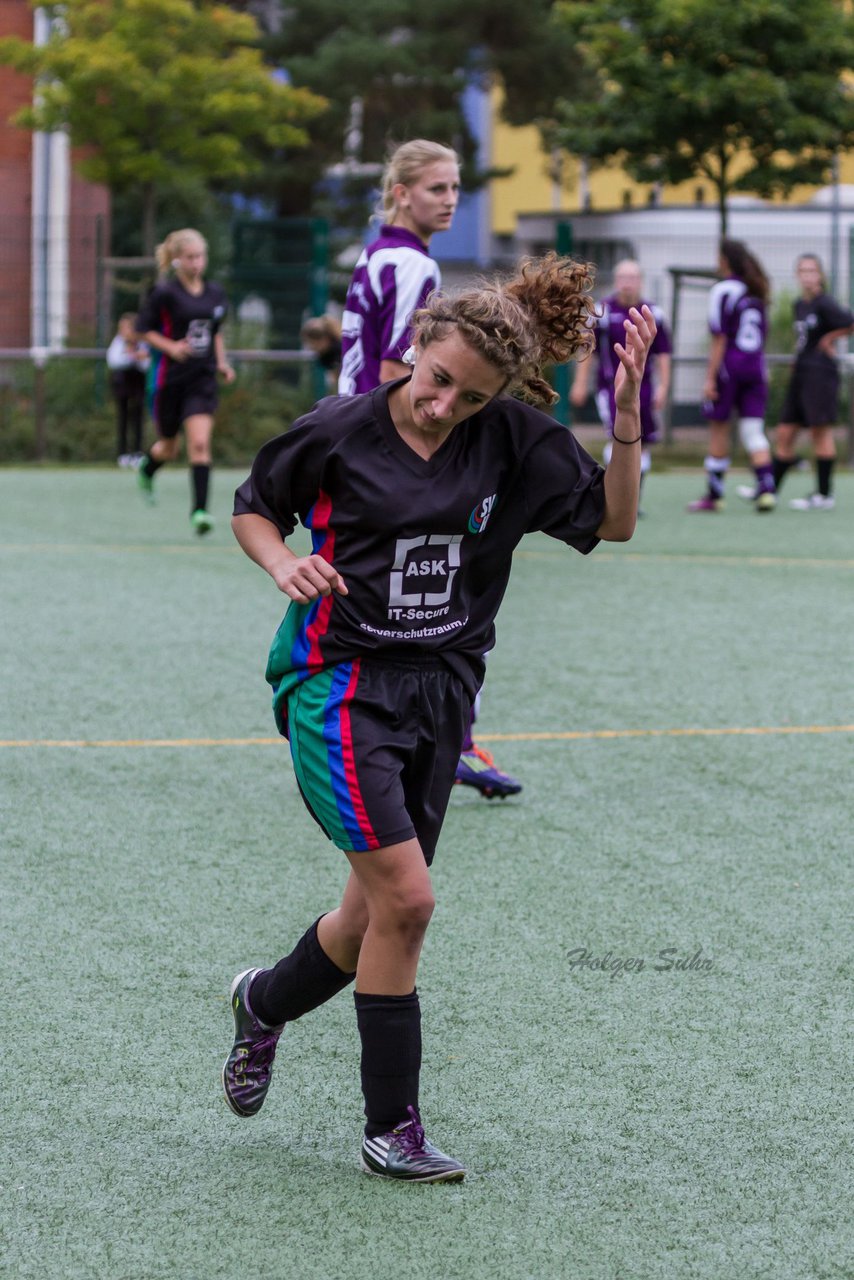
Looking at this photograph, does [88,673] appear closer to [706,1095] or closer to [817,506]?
[706,1095]

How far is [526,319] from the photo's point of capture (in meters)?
3.37

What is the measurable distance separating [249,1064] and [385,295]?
317 cm

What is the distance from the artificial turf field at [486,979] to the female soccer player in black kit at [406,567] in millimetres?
234

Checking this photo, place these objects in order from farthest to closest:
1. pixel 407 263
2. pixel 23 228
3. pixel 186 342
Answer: pixel 23 228 < pixel 186 342 < pixel 407 263

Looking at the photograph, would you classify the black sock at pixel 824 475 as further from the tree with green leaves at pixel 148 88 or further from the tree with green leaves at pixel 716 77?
the tree with green leaves at pixel 148 88

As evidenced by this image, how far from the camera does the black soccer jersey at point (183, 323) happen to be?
12953 millimetres

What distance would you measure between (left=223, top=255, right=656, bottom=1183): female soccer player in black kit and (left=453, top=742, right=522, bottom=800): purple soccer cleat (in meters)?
2.59

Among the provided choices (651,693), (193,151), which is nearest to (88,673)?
(651,693)

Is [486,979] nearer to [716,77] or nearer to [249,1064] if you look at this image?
[249,1064]

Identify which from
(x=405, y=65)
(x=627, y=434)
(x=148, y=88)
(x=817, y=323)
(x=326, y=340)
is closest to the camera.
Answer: (x=627, y=434)

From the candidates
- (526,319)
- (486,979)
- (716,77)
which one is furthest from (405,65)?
(526,319)

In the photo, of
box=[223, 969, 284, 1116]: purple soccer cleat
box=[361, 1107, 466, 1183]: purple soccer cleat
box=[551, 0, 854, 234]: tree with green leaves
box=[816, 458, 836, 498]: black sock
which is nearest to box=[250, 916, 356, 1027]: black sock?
box=[223, 969, 284, 1116]: purple soccer cleat

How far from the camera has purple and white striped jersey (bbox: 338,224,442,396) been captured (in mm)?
6059

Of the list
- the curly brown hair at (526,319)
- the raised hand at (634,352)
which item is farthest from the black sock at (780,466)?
the raised hand at (634,352)
